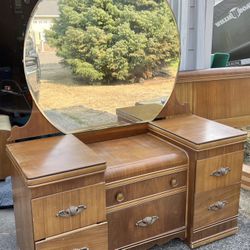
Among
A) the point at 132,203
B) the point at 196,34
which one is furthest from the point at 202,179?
the point at 196,34

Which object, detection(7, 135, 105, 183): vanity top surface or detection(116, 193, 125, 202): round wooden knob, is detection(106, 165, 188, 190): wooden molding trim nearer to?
detection(116, 193, 125, 202): round wooden knob

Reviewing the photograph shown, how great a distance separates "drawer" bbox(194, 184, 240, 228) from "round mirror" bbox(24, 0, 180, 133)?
0.52m

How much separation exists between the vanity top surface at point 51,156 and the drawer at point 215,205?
0.57 metres

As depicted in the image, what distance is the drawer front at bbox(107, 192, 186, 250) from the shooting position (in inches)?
58.9

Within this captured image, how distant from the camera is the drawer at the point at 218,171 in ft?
5.16

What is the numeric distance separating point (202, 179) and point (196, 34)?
131 cm

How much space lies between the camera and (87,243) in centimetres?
137

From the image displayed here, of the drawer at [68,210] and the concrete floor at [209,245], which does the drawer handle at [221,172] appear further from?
the drawer at [68,210]

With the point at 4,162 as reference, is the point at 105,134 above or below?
above

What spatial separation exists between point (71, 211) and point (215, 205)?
73 centimetres

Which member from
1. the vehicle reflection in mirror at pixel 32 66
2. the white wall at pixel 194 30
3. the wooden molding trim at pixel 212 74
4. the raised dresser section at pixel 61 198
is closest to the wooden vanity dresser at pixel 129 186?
the raised dresser section at pixel 61 198

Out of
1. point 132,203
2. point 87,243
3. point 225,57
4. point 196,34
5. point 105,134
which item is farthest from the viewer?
point 225,57

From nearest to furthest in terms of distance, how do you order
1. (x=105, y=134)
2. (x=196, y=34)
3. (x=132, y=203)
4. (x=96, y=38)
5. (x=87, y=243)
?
(x=87, y=243), (x=132, y=203), (x=96, y=38), (x=105, y=134), (x=196, y=34)

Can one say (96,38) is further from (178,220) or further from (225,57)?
(225,57)
